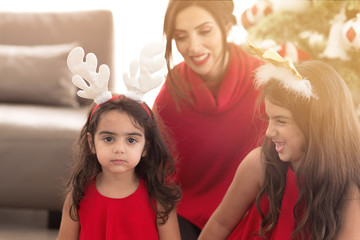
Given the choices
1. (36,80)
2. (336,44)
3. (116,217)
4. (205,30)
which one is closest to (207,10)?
(205,30)

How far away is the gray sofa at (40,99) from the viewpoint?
231 cm

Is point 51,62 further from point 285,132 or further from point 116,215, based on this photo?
point 285,132

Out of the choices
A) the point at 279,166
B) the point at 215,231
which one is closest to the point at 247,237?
the point at 215,231

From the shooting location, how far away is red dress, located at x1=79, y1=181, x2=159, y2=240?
158 cm

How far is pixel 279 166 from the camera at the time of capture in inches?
59.1

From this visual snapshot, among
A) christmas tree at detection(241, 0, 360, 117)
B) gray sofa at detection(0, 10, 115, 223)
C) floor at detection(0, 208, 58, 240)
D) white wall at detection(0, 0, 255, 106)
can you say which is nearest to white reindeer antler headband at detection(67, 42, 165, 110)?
gray sofa at detection(0, 10, 115, 223)

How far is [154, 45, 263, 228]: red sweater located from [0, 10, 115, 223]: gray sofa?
0.53 meters

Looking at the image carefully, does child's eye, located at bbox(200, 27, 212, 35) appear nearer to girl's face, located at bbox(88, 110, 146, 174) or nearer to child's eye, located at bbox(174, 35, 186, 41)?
child's eye, located at bbox(174, 35, 186, 41)

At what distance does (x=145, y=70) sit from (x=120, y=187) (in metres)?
0.35

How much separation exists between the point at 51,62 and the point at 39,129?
0.55 m

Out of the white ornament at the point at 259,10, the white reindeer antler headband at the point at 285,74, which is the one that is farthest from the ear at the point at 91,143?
the white ornament at the point at 259,10

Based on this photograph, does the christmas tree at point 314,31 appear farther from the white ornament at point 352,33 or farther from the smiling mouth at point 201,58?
the smiling mouth at point 201,58

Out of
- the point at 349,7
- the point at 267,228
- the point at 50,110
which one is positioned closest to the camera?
the point at 267,228

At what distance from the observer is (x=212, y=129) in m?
2.00
